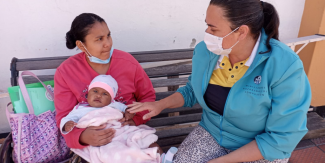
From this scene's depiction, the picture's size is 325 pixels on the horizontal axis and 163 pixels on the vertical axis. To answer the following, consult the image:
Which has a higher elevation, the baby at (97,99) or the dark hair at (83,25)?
the dark hair at (83,25)

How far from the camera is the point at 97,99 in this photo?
2186 millimetres

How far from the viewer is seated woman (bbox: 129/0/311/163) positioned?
1.72m

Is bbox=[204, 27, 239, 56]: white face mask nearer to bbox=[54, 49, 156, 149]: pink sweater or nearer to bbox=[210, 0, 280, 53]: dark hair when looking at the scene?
bbox=[210, 0, 280, 53]: dark hair

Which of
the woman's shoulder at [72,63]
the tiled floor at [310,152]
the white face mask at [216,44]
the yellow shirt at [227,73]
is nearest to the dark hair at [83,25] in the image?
the woman's shoulder at [72,63]

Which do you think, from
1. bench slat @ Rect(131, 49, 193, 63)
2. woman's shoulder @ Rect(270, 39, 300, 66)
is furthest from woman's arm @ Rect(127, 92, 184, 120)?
woman's shoulder @ Rect(270, 39, 300, 66)

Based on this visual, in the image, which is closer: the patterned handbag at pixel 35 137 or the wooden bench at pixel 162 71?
the patterned handbag at pixel 35 137

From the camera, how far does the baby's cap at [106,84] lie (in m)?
Result: 2.13

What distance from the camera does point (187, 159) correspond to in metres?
2.09

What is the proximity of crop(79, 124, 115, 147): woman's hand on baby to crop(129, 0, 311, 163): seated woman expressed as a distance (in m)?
0.29

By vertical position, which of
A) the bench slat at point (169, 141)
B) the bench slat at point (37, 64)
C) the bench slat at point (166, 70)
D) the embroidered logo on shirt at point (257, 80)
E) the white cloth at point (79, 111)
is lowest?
the bench slat at point (169, 141)

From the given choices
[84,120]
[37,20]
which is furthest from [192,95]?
[37,20]

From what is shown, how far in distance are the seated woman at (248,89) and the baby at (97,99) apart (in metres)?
0.27

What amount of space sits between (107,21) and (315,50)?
284 centimetres

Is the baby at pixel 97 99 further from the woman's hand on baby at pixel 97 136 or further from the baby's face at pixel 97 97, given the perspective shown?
the woman's hand on baby at pixel 97 136
